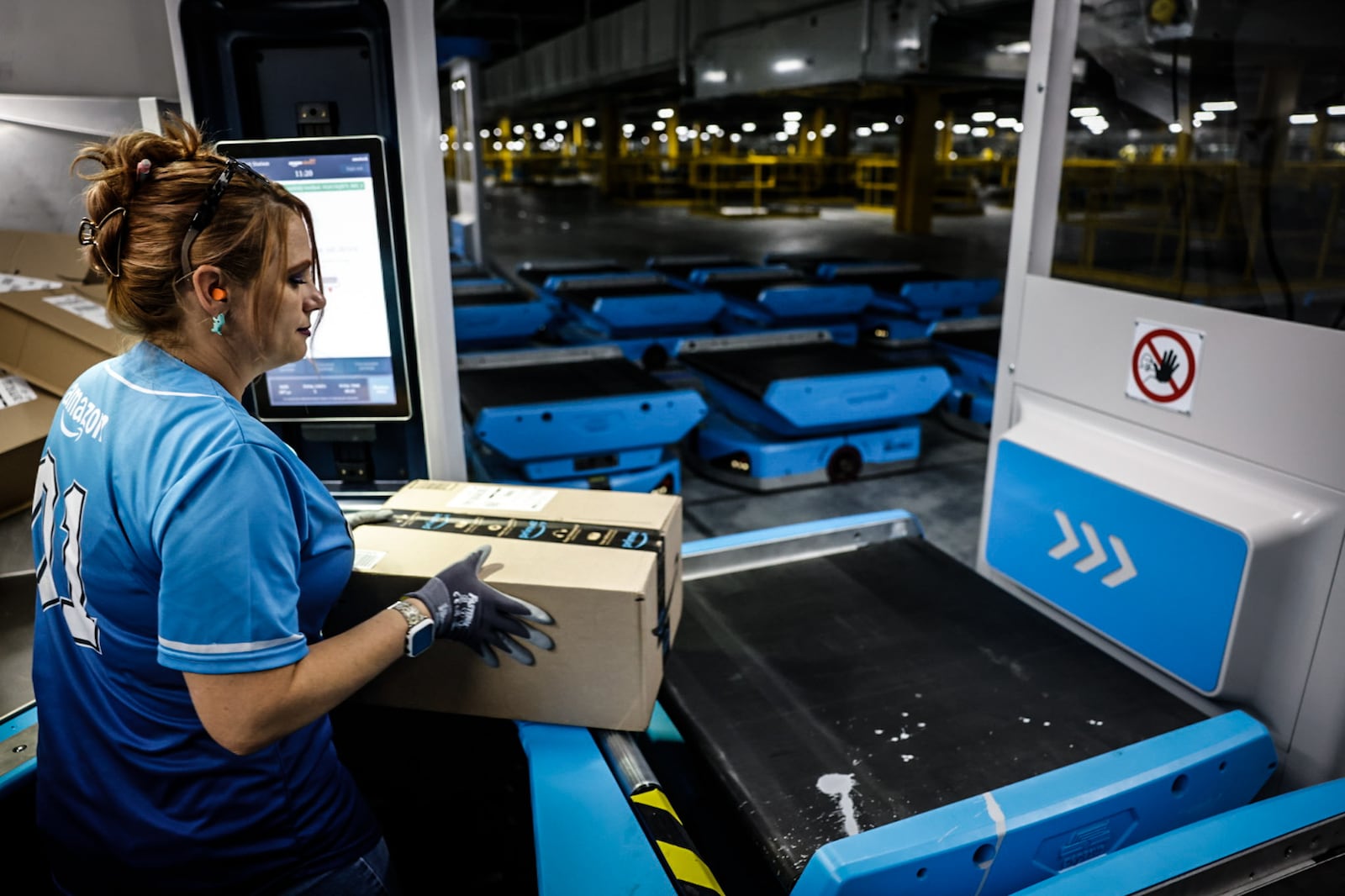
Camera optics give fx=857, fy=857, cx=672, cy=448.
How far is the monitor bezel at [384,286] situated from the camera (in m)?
1.72

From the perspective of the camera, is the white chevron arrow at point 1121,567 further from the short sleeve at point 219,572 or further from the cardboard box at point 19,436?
the cardboard box at point 19,436

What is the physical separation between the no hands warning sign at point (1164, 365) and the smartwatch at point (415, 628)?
4.66 feet

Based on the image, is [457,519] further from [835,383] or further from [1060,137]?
[835,383]

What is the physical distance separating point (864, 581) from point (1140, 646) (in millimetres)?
553

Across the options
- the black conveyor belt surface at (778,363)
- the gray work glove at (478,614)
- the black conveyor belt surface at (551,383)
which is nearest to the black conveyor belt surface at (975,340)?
the black conveyor belt surface at (778,363)

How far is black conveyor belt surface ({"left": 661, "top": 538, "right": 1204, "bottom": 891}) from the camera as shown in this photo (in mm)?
1293

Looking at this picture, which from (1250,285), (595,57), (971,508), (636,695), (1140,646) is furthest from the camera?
(595,57)

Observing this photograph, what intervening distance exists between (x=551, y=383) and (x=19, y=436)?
8.59 ft

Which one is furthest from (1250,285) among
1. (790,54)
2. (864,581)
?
(790,54)

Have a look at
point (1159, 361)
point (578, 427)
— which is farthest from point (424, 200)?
point (578, 427)

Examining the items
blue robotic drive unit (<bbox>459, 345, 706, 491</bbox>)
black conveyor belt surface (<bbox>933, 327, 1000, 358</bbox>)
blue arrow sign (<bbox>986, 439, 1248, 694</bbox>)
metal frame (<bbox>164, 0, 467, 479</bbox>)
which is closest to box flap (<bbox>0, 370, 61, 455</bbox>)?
metal frame (<bbox>164, 0, 467, 479</bbox>)

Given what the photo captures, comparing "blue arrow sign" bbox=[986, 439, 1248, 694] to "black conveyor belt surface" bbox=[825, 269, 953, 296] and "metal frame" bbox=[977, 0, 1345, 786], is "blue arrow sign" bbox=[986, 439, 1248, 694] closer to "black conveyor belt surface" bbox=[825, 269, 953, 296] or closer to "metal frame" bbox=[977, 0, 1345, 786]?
"metal frame" bbox=[977, 0, 1345, 786]

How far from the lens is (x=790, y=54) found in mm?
7758

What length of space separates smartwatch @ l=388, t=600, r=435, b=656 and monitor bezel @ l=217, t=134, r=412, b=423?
844 millimetres
